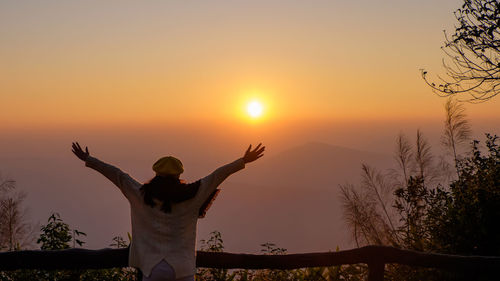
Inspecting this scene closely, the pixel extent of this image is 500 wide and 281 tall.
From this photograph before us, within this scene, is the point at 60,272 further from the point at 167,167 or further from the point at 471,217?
the point at 471,217

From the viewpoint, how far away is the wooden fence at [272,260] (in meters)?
4.76

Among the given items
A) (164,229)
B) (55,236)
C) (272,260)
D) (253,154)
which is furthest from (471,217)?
(55,236)

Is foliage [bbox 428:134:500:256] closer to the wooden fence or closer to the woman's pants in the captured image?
the wooden fence

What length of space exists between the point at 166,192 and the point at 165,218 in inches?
8.1

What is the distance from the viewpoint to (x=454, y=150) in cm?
1076

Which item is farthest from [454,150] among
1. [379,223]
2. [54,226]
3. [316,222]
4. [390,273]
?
[316,222]

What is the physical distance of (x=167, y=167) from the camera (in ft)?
14.1

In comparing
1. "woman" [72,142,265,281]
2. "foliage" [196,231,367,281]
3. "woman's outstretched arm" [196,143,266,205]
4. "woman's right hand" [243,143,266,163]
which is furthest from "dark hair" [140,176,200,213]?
"foliage" [196,231,367,281]

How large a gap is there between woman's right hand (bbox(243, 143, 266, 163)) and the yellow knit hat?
609 mm

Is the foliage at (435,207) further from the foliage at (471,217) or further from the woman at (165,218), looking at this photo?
the woman at (165,218)

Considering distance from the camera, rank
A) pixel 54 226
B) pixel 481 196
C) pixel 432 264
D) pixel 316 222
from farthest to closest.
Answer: pixel 316 222, pixel 481 196, pixel 54 226, pixel 432 264

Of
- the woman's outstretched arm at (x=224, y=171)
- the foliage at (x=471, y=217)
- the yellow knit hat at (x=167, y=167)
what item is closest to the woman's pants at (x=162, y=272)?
the woman's outstretched arm at (x=224, y=171)

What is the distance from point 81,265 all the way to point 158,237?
995mm

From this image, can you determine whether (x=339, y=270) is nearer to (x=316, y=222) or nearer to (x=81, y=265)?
(x=81, y=265)
